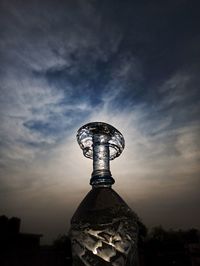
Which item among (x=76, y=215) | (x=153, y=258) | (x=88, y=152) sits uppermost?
(x=88, y=152)

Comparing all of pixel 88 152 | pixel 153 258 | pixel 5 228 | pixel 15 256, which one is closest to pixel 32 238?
pixel 5 228

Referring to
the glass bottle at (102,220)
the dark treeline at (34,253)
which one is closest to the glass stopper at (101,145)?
the glass bottle at (102,220)

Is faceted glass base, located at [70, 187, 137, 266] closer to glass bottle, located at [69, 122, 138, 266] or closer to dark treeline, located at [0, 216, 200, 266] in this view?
glass bottle, located at [69, 122, 138, 266]

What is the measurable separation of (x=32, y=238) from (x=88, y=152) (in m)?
22.7

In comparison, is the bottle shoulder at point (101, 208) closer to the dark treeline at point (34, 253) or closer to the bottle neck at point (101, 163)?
the bottle neck at point (101, 163)

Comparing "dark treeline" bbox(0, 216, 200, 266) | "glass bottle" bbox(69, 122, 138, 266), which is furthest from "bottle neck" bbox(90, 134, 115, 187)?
"dark treeline" bbox(0, 216, 200, 266)

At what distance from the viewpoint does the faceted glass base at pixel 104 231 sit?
1308mm

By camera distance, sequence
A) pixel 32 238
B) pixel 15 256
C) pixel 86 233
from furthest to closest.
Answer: pixel 32 238, pixel 15 256, pixel 86 233

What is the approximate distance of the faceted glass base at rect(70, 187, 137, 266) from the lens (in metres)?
1.31

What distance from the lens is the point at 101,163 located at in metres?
1.57

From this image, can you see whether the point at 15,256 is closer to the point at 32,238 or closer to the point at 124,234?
the point at 32,238

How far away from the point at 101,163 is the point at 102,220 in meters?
0.34

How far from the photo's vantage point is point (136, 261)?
55.4 inches


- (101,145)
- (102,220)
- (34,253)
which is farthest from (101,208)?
(34,253)
